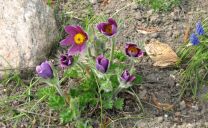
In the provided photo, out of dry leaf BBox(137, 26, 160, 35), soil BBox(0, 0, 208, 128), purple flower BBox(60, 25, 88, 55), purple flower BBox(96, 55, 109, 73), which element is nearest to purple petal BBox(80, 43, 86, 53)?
purple flower BBox(60, 25, 88, 55)

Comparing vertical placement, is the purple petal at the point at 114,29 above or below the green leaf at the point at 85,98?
above

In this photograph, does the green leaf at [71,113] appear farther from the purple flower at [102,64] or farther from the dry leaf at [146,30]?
the dry leaf at [146,30]

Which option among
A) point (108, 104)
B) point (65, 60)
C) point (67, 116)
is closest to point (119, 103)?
point (108, 104)

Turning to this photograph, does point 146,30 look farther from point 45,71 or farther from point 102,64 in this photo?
point 45,71

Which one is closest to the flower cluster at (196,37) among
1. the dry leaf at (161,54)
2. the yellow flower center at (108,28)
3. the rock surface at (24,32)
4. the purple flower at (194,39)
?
the purple flower at (194,39)

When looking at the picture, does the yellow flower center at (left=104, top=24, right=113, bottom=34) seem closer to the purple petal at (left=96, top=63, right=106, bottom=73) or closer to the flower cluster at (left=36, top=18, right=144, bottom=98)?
the flower cluster at (left=36, top=18, right=144, bottom=98)

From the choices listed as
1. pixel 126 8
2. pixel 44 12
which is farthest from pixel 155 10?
pixel 44 12
